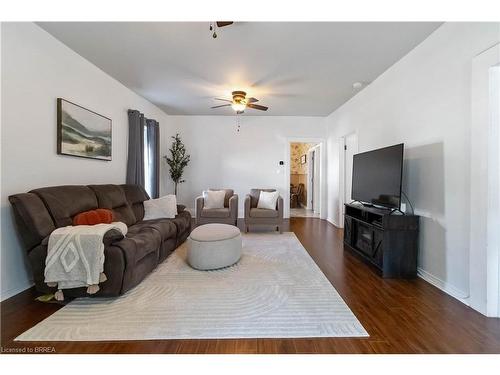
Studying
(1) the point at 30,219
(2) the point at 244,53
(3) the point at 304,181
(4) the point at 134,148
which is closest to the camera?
(1) the point at 30,219

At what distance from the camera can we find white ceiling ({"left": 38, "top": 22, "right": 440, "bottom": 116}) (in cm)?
238

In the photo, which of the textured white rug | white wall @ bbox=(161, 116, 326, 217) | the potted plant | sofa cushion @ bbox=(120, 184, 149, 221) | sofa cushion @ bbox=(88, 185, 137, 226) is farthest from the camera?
white wall @ bbox=(161, 116, 326, 217)

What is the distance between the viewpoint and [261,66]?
10.4 ft

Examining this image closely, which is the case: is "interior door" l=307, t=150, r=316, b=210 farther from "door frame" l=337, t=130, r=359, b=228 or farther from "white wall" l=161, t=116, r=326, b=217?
"door frame" l=337, t=130, r=359, b=228

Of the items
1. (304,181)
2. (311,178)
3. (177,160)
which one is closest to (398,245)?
(177,160)

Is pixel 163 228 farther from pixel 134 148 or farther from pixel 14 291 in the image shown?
pixel 134 148

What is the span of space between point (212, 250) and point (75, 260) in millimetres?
1264

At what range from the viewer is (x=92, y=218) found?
2426 millimetres

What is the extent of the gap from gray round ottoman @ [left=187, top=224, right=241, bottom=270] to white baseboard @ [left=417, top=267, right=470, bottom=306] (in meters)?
2.11

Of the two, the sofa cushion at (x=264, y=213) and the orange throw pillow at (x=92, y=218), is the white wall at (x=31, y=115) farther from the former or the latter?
the sofa cushion at (x=264, y=213)

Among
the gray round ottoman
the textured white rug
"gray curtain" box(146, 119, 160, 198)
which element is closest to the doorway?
"gray curtain" box(146, 119, 160, 198)

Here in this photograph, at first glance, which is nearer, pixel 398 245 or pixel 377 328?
pixel 377 328
